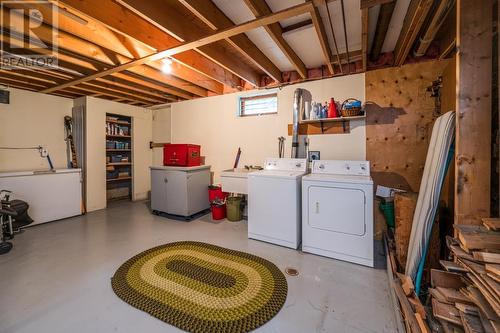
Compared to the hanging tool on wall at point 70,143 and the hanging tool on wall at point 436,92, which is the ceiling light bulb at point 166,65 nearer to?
the hanging tool on wall at point 70,143

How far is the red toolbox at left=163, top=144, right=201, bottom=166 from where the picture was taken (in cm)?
391

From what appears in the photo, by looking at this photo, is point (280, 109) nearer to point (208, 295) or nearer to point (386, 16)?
point (386, 16)

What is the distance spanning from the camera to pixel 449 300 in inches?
45.1

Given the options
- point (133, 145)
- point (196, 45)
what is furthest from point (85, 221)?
point (196, 45)

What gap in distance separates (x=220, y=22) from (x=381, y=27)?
1.71 m

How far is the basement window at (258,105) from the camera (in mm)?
3746

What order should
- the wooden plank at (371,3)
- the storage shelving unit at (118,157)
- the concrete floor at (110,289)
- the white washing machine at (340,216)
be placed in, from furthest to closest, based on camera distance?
the storage shelving unit at (118,157) < the white washing machine at (340,216) < the wooden plank at (371,3) < the concrete floor at (110,289)

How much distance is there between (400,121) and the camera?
2783mm

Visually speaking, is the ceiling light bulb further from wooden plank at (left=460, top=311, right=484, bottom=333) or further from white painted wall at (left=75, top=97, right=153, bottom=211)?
wooden plank at (left=460, top=311, right=484, bottom=333)

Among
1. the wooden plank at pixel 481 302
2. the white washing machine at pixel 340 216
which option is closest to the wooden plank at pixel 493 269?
the wooden plank at pixel 481 302

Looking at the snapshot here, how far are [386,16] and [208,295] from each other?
3090mm

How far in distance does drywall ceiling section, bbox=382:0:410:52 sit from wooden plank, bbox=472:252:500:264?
205 cm

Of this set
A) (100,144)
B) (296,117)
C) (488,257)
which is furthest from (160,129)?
(488,257)

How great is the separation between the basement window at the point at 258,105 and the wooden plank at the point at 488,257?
3061 mm
